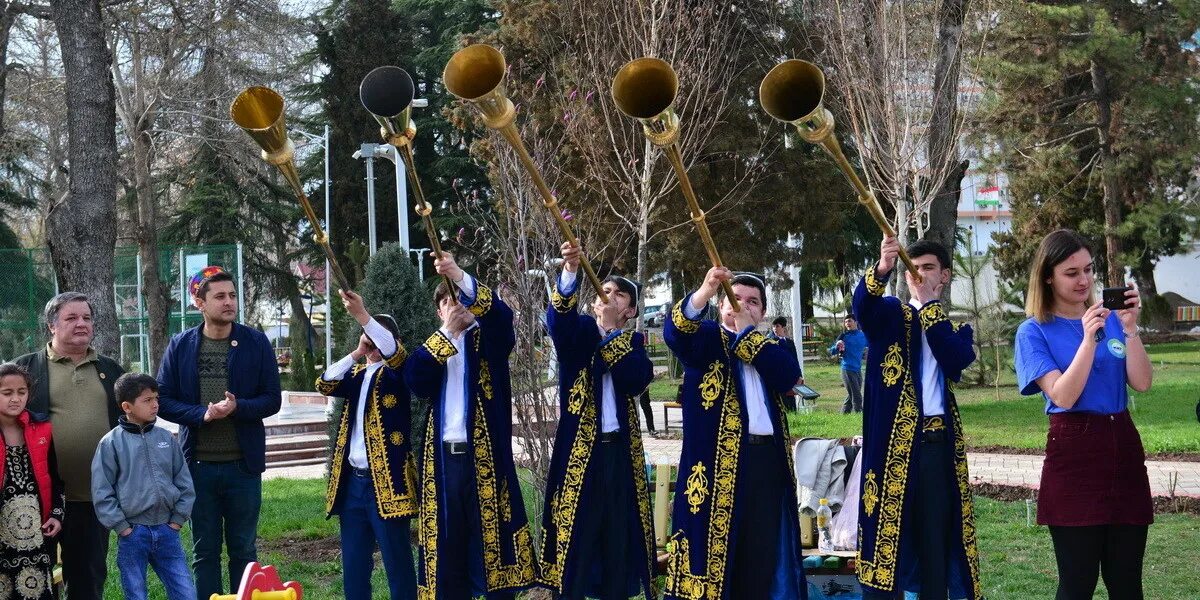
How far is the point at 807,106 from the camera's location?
16.7ft

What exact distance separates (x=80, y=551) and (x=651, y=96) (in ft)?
12.3

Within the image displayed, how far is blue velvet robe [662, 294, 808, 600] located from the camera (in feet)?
18.5

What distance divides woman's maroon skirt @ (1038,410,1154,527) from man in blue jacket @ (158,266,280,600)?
3948mm

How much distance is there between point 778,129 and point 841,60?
666cm

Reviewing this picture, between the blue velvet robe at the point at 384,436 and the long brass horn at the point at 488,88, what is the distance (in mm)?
1623

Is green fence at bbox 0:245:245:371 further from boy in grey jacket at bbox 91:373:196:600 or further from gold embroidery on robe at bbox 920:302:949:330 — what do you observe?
gold embroidery on robe at bbox 920:302:949:330

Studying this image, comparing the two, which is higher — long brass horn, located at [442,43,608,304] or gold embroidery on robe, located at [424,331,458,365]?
long brass horn, located at [442,43,608,304]

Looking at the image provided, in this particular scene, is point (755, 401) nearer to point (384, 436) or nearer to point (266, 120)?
point (384, 436)

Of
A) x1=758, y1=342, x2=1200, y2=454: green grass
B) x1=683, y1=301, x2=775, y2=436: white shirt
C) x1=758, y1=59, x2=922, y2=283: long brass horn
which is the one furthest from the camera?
x1=758, y1=342, x2=1200, y2=454: green grass

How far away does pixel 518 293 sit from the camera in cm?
883

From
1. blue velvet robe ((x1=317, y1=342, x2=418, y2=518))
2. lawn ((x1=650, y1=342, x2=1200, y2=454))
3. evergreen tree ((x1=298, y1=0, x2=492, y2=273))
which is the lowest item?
lawn ((x1=650, y1=342, x2=1200, y2=454))

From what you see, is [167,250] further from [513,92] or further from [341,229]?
[341,229]

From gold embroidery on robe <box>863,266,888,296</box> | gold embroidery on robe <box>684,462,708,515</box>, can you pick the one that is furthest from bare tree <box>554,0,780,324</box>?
gold embroidery on robe <box>863,266,888,296</box>

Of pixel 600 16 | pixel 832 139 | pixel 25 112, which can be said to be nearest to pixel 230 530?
pixel 832 139
